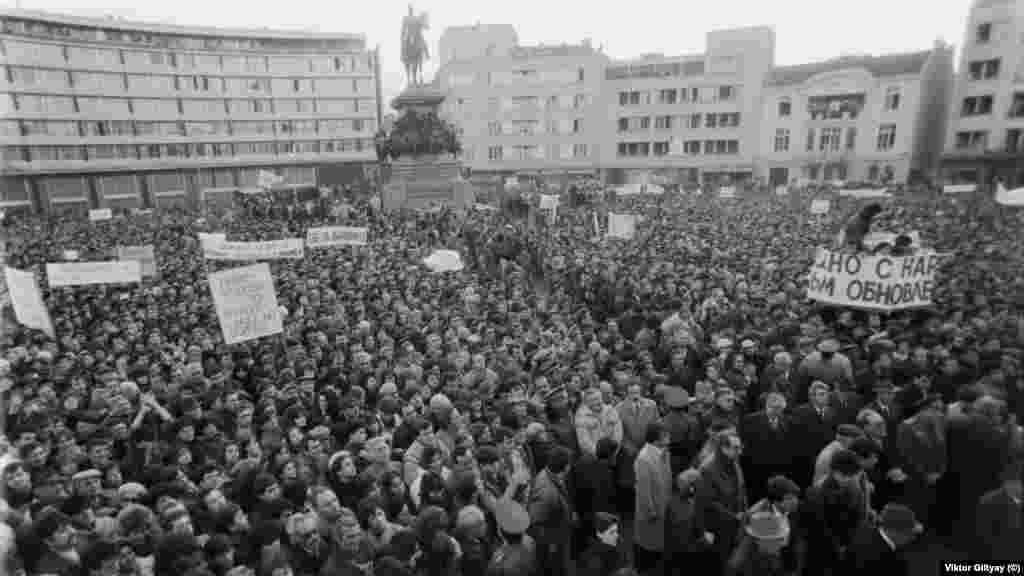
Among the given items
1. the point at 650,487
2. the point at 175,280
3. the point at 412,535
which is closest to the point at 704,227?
the point at 175,280

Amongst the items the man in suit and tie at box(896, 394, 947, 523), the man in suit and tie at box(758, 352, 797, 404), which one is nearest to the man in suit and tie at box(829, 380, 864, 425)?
the man in suit and tie at box(896, 394, 947, 523)

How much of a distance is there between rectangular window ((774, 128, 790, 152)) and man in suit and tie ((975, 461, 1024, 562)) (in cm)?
5253

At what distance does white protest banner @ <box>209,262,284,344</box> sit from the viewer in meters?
9.09

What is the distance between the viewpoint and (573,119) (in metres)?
58.5

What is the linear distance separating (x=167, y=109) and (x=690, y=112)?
46.1 m

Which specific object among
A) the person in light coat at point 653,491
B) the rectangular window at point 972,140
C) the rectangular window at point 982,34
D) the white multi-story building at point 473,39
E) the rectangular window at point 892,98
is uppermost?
the white multi-story building at point 473,39

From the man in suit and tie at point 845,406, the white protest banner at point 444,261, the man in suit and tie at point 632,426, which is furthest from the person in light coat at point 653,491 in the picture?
the white protest banner at point 444,261

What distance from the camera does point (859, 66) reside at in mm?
47094

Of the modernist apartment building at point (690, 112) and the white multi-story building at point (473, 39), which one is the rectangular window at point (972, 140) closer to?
the modernist apartment building at point (690, 112)

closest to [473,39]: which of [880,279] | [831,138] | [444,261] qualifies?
[831,138]

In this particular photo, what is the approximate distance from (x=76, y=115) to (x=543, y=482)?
6043 centimetres

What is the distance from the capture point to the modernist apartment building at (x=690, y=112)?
174ft

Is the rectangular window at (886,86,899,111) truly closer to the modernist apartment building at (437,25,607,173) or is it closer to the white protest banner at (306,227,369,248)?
the modernist apartment building at (437,25,607,173)

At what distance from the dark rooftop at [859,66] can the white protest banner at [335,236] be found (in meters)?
44.9
